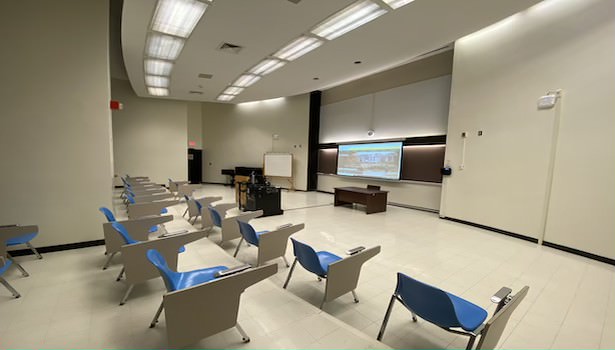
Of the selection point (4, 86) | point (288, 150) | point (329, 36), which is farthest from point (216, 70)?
point (288, 150)

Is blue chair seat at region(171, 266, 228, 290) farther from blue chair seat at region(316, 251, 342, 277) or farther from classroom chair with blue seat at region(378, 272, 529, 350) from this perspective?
classroom chair with blue seat at region(378, 272, 529, 350)

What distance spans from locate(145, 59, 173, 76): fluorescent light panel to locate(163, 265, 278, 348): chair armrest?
6620mm

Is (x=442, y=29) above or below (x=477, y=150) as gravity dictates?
above

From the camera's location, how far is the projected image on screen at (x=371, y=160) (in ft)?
24.9

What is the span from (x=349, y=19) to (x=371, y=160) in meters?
5.00

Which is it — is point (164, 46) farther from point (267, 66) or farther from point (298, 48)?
point (298, 48)

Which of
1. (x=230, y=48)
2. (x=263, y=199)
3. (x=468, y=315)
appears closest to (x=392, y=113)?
(x=263, y=199)

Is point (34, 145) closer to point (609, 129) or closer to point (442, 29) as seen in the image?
point (442, 29)

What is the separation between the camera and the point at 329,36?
457 cm

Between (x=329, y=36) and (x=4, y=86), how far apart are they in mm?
4788

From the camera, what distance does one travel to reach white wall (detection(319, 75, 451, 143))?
6.76 metres

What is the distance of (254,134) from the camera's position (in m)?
11.9

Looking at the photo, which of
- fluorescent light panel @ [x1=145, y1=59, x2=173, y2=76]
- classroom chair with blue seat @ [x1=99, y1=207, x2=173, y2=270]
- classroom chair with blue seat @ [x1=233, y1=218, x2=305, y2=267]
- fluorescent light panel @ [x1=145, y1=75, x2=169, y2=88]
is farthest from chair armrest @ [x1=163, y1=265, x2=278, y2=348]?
fluorescent light panel @ [x1=145, y1=75, x2=169, y2=88]

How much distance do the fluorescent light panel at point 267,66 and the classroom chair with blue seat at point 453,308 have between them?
569cm
